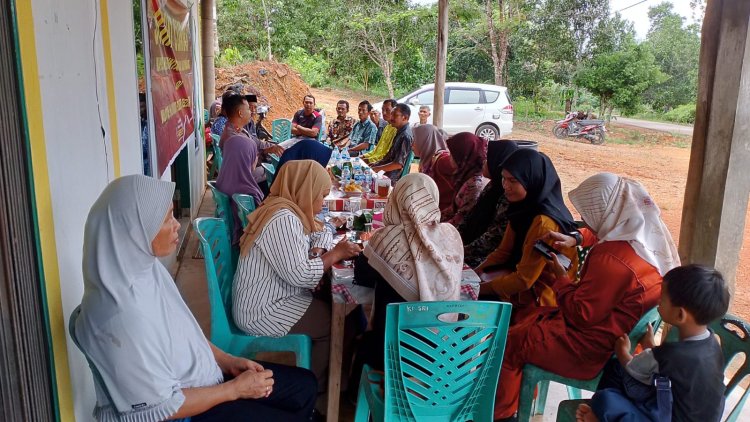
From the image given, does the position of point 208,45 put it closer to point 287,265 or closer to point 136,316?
point 287,265

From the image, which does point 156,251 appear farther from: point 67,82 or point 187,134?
point 187,134

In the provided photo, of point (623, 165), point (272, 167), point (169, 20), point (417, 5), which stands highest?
point (417, 5)

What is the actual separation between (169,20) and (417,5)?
15.0m

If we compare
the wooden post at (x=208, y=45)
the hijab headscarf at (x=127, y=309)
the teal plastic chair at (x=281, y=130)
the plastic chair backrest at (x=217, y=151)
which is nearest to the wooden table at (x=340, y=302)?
the hijab headscarf at (x=127, y=309)

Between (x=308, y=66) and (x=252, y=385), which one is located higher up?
(x=308, y=66)

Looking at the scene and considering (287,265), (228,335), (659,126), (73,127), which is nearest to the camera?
(73,127)

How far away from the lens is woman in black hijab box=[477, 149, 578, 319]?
2740 mm

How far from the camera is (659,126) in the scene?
16703 millimetres

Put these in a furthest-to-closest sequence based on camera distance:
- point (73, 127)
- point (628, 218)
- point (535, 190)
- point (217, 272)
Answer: point (535, 190) < point (217, 272) < point (628, 218) < point (73, 127)

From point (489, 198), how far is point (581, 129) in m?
12.3

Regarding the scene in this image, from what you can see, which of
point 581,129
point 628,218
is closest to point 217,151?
point 628,218

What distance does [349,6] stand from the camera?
1880 centimetres

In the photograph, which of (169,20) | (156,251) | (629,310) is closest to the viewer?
(156,251)

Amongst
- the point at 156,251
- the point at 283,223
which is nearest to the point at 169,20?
the point at 283,223
